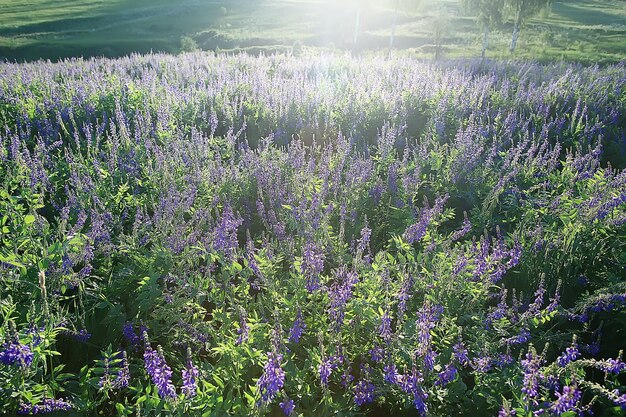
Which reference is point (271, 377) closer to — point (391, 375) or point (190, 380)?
point (190, 380)

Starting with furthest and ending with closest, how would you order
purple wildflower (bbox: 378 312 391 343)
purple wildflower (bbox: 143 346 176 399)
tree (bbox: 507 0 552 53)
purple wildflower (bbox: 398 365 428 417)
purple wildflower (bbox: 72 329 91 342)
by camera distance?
1. tree (bbox: 507 0 552 53)
2. purple wildflower (bbox: 72 329 91 342)
3. purple wildflower (bbox: 378 312 391 343)
4. purple wildflower (bbox: 398 365 428 417)
5. purple wildflower (bbox: 143 346 176 399)

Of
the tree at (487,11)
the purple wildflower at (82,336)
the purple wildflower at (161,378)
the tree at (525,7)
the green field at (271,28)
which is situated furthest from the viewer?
the green field at (271,28)

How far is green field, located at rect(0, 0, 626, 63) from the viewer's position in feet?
160

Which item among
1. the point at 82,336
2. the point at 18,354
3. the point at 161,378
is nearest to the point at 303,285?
the point at 161,378

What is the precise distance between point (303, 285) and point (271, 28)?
77.5 metres

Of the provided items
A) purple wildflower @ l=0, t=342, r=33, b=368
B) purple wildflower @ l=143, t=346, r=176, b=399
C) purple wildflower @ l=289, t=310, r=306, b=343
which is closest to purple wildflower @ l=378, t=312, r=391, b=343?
purple wildflower @ l=289, t=310, r=306, b=343

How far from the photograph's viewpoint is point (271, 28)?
7300cm

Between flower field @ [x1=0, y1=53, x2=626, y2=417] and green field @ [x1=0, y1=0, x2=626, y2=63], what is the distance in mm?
39179

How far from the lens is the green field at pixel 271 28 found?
4878 centimetres

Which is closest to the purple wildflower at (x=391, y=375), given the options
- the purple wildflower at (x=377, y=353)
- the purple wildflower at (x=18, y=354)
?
the purple wildflower at (x=377, y=353)

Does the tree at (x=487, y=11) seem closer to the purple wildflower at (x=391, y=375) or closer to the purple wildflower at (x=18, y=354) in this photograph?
the purple wildflower at (x=391, y=375)

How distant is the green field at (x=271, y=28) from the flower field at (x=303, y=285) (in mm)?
39179

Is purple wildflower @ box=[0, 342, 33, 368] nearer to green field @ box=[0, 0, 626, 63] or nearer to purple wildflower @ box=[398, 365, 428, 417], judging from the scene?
purple wildflower @ box=[398, 365, 428, 417]

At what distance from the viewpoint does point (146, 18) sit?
77000 mm
